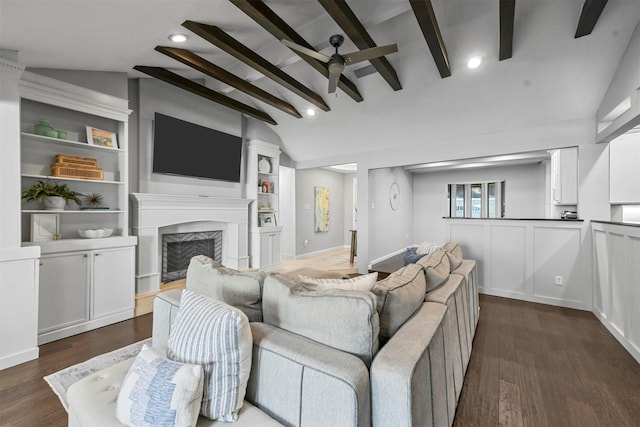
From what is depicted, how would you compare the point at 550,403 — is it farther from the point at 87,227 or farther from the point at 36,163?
the point at 36,163

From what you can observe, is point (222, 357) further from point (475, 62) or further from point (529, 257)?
point (529, 257)

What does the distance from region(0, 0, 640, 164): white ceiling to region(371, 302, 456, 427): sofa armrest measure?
249 cm

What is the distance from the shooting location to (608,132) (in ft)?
9.82

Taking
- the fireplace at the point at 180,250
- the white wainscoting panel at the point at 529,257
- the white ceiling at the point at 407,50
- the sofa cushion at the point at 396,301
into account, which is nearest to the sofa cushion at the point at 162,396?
the sofa cushion at the point at 396,301

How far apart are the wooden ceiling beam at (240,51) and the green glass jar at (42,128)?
1.65 meters

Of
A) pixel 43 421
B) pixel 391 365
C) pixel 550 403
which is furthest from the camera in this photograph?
pixel 550 403

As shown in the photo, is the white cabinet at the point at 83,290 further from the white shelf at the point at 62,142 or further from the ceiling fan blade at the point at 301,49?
the ceiling fan blade at the point at 301,49

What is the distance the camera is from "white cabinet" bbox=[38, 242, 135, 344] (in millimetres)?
2553

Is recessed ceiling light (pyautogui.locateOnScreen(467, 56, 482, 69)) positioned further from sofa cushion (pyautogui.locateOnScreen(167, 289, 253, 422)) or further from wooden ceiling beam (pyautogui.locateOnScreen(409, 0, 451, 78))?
sofa cushion (pyautogui.locateOnScreen(167, 289, 253, 422))

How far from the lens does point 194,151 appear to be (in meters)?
4.08

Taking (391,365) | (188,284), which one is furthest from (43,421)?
(391,365)

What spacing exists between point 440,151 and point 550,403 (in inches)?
136

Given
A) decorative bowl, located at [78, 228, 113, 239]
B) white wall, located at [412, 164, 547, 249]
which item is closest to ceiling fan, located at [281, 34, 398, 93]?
decorative bowl, located at [78, 228, 113, 239]

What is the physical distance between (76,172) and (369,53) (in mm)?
3031
